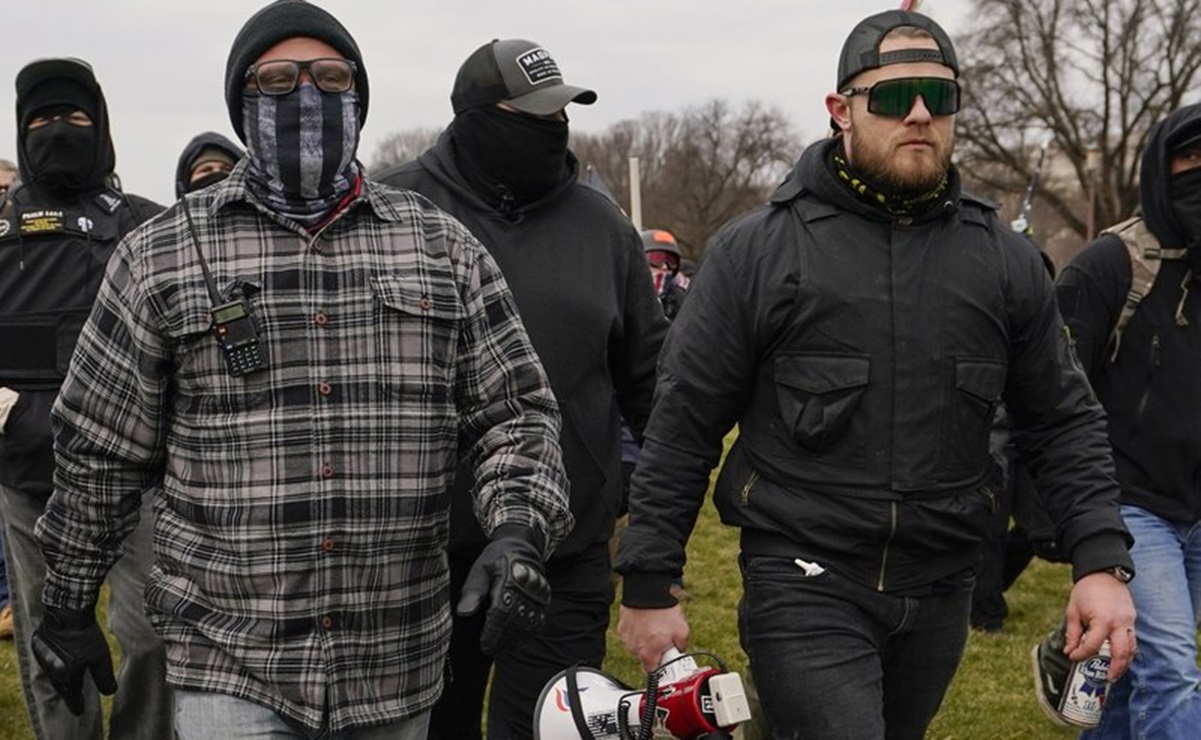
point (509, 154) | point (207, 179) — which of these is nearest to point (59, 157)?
point (509, 154)

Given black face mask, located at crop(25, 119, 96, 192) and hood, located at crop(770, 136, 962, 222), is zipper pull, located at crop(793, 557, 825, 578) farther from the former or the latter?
black face mask, located at crop(25, 119, 96, 192)

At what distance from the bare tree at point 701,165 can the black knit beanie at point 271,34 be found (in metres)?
62.1

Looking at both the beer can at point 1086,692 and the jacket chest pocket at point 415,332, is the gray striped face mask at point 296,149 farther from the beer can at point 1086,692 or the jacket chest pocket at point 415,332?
the beer can at point 1086,692

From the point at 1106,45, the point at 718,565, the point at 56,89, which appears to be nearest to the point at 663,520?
the point at 56,89

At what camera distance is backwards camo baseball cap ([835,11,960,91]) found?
3238 mm

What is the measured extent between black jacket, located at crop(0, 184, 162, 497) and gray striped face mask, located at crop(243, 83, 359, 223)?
1.92m

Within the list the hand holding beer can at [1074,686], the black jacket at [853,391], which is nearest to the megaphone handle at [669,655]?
the black jacket at [853,391]

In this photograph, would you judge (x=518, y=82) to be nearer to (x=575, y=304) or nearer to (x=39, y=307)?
(x=575, y=304)

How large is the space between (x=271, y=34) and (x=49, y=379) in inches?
84.1

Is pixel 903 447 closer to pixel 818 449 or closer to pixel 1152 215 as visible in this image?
pixel 818 449

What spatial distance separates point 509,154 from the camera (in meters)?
3.89

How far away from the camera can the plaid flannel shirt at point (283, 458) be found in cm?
267

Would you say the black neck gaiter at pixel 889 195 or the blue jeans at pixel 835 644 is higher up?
the black neck gaiter at pixel 889 195

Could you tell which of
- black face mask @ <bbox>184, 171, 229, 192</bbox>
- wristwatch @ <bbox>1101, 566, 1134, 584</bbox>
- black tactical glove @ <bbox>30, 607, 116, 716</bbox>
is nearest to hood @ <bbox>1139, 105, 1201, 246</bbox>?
wristwatch @ <bbox>1101, 566, 1134, 584</bbox>
